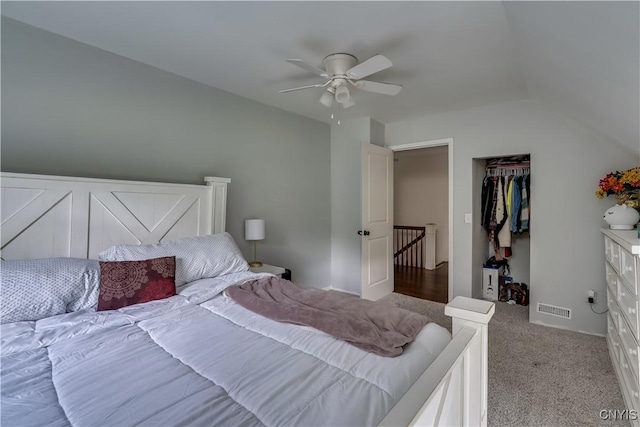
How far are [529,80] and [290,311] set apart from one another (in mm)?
2827

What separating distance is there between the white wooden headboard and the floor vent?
3.48m

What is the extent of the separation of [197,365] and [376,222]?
3080 mm

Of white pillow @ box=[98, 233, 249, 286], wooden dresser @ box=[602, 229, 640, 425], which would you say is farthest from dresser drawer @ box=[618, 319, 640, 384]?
white pillow @ box=[98, 233, 249, 286]

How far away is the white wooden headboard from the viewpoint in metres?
1.81

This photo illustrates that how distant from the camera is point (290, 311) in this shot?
158 centimetres

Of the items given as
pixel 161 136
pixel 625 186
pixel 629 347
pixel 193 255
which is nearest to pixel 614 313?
pixel 629 347

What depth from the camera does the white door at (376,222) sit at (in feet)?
12.2

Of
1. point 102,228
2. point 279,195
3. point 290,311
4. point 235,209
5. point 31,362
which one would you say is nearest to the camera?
point 31,362

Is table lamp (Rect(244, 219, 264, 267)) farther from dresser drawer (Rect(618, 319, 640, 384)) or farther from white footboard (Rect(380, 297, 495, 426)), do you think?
dresser drawer (Rect(618, 319, 640, 384))

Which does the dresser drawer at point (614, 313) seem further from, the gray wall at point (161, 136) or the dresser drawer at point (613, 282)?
the gray wall at point (161, 136)

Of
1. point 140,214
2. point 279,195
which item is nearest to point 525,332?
point 279,195

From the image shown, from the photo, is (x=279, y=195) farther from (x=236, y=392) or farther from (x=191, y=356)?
(x=236, y=392)

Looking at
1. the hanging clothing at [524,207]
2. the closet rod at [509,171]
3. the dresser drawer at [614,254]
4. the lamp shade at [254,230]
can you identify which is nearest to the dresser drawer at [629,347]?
the dresser drawer at [614,254]

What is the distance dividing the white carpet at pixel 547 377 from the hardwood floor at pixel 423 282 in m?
1.02
